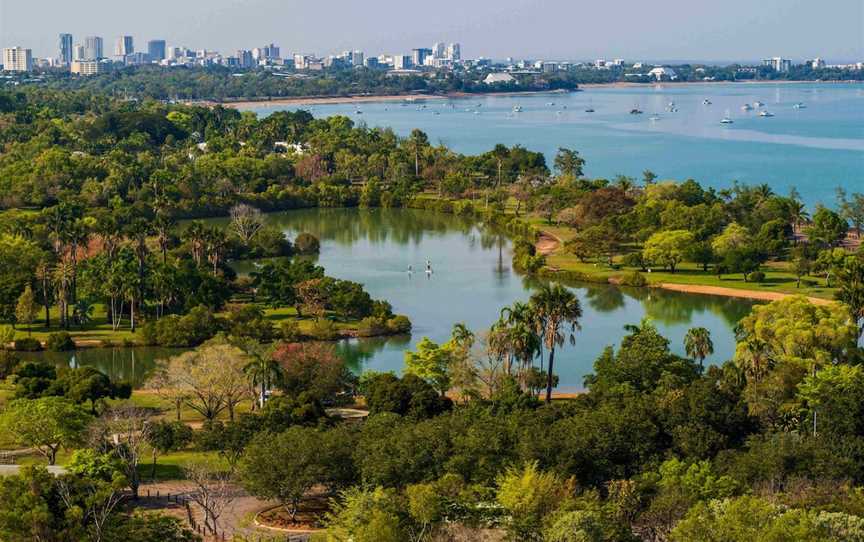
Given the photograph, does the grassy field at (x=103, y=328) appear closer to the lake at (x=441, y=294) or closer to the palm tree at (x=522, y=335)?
the lake at (x=441, y=294)

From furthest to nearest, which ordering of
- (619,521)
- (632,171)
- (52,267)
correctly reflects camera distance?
(632,171) < (52,267) < (619,521)

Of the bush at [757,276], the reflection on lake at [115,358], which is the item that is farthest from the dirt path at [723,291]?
the reflection on lake at [115,358]

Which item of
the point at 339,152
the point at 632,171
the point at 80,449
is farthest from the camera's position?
the point at 632,171

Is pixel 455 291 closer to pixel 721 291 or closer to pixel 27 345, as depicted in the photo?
pixel 721 291

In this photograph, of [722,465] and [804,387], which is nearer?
[722,465]

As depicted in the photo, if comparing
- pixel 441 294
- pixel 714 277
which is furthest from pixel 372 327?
pixel 714 277

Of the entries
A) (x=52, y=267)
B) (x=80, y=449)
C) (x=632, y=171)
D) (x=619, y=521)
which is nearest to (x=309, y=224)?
(x=52, y=267)

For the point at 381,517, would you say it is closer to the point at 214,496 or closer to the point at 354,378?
the point at 214,496
